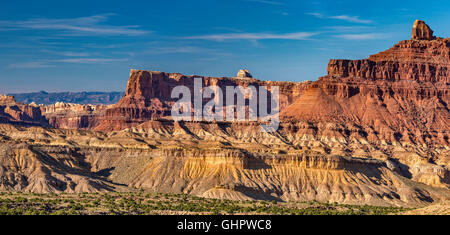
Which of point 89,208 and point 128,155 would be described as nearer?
point 89,208

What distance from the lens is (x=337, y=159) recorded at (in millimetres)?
175000

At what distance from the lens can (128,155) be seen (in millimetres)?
188250

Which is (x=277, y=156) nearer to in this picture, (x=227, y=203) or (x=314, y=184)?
(x=314, y=184)

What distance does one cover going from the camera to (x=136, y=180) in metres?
170

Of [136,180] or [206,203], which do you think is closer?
[206,203]
